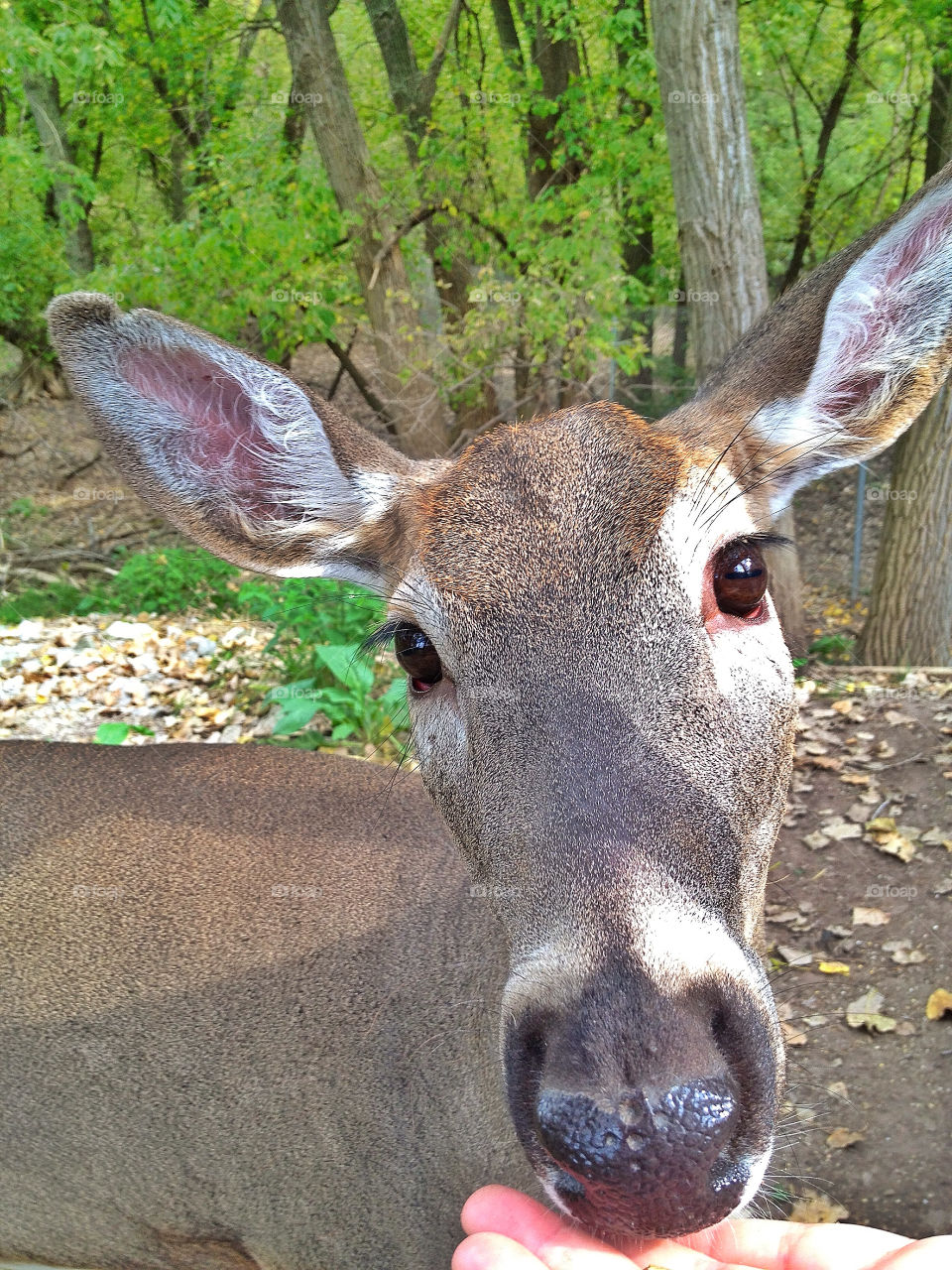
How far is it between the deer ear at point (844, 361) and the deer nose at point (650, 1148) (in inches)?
64.5

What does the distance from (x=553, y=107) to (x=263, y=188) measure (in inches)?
139

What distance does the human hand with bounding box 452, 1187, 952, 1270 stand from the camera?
6.25 ft

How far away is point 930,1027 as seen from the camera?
4.42 meters

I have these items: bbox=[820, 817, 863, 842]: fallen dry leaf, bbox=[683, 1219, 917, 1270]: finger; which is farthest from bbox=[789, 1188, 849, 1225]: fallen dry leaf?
bbox=[820, 817, 863, 842]: fallen dry leaf

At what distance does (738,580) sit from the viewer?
7.72 feet

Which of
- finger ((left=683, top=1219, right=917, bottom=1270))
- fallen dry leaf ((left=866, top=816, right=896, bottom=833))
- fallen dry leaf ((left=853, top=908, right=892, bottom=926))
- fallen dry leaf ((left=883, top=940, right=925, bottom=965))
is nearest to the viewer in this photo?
finger ((left=683, top=1219, right=917, bottom=1270))

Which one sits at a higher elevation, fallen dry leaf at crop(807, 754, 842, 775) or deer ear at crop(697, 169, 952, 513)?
deer ear at crop(697, 169, 952, 513)

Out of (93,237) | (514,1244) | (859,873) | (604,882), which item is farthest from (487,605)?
(93,237)

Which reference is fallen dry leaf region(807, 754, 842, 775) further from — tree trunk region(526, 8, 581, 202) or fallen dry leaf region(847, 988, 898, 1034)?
tree trunk region(526, 8, 581, 202)

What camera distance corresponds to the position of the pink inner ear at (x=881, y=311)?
2543 millimetres

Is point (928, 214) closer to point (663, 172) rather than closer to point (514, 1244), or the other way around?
point (514, 1244)

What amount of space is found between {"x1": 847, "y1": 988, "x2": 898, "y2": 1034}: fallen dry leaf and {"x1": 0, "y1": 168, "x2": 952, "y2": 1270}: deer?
2309 millimetres

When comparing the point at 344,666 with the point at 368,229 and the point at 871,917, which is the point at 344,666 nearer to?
the point at 871,917

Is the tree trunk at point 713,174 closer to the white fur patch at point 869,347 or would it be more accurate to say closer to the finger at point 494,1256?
the white fur patch at point 869,347
